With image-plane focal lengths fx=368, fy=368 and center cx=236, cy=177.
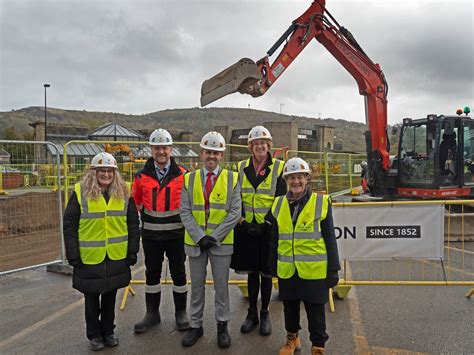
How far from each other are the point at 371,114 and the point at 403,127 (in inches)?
36.4

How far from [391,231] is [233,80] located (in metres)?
3.77

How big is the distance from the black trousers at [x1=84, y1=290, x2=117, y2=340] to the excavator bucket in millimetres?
4318

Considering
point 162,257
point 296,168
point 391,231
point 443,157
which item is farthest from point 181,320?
point 443,157

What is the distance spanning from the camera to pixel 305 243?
3.18 metres

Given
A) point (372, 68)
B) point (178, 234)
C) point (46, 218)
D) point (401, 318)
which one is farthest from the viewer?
point (46, 218)

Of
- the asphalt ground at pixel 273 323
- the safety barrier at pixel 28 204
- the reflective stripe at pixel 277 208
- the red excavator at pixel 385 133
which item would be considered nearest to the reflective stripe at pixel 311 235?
the reflective stripe at pixel 277 208

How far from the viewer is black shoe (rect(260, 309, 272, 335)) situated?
384 centimetres

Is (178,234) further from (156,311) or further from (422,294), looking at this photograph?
(422,294)

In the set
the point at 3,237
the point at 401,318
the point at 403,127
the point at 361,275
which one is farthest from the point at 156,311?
the point at 403,127

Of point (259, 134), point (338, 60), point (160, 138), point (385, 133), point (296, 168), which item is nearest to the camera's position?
point (296, 168)

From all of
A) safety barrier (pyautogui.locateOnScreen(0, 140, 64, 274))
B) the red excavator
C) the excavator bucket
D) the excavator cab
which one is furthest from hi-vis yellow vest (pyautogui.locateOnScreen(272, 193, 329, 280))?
the excavator cab

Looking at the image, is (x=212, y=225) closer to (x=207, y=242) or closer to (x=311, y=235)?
(x=207, y=242)

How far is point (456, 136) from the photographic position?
30.9 feet

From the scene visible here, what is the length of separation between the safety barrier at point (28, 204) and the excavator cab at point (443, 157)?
899 centimetres
